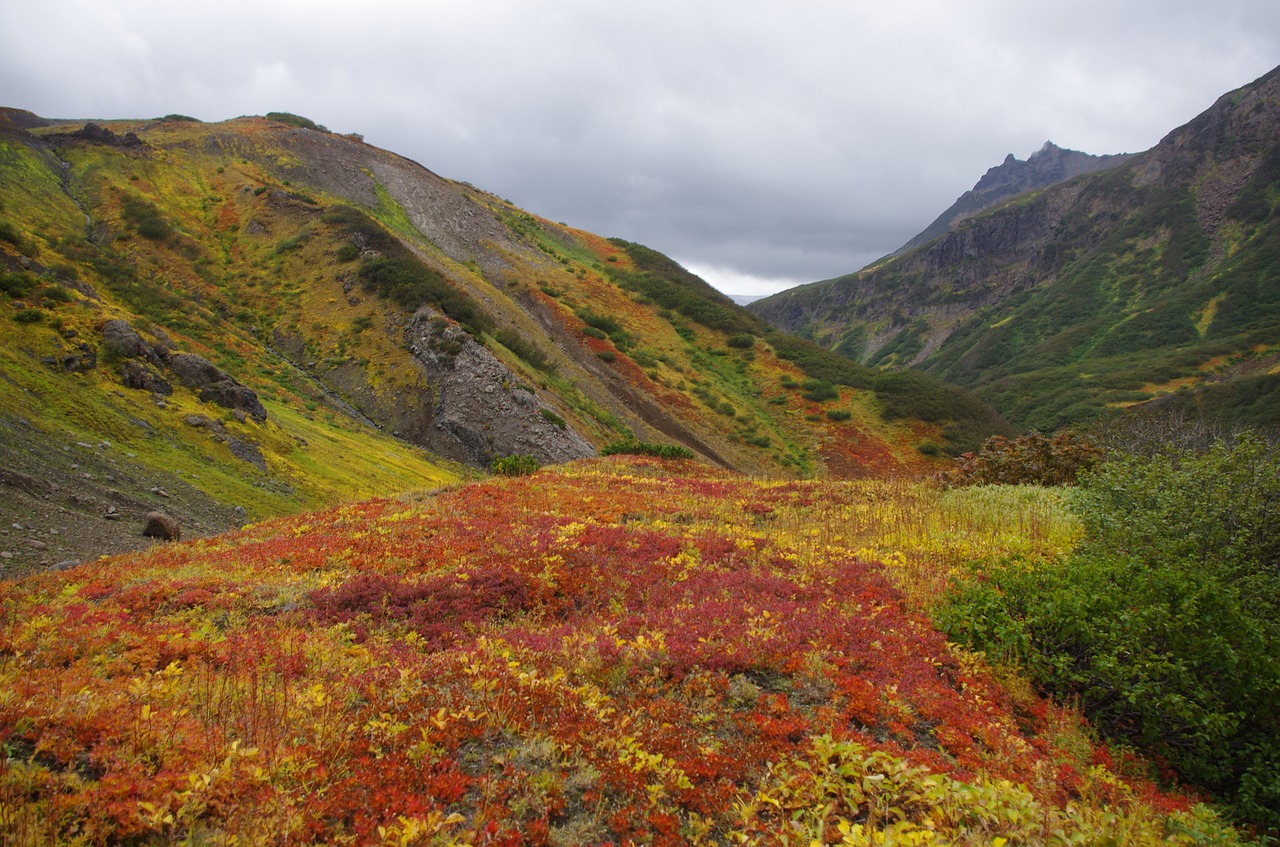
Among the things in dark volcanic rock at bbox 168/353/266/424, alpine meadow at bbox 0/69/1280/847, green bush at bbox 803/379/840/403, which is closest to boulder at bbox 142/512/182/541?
alpine meadow at bbox 0/69/1280/847

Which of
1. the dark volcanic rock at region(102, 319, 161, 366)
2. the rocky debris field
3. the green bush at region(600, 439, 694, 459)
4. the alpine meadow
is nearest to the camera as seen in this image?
the alpine meadow

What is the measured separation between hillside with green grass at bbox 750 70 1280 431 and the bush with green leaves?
3029 inches

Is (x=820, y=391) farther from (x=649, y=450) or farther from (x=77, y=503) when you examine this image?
(x=77, y=503)

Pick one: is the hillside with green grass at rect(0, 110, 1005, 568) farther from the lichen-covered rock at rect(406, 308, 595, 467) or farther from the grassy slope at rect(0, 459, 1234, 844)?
the grassy slope at rect(0, 459, 1234, 844)

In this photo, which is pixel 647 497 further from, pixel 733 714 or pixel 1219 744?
pixel 1219 744

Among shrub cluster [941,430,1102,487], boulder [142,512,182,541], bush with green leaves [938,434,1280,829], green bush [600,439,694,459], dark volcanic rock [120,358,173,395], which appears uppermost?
shrub cluster [941,430,1102,487]

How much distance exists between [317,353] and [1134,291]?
171 m

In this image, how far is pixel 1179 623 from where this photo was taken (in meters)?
5.63

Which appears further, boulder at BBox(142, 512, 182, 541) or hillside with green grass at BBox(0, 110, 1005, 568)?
hillside with green grass at BBox(0, 110, 1005, 568)

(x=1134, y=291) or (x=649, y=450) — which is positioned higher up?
(x=1134, y=291)

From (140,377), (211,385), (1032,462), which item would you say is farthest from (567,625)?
(211,385)

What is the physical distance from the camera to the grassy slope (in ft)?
12.6

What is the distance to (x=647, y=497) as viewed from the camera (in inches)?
576

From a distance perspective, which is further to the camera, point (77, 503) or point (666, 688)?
point (77, 503)
